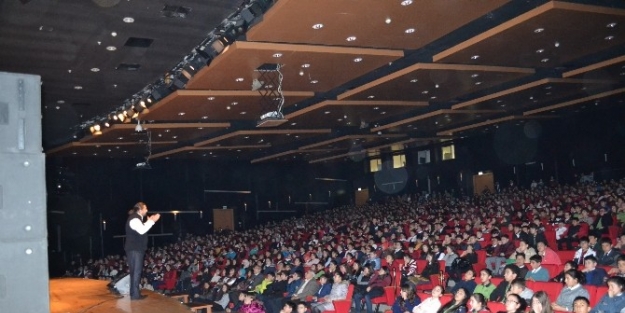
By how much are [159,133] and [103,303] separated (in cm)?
1074

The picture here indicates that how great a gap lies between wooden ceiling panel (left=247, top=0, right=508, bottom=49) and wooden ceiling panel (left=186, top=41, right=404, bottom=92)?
0.89ft

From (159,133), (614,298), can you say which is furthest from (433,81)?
(159,133)

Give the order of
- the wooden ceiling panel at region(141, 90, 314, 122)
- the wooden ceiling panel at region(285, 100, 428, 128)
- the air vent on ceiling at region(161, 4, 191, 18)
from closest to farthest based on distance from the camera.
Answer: the air vent on ceiling at region(161, 4, 191, 18) → the wooden ceiling panel at region(141, 90, 314, 122) → the wooden ceiling panel at region(285, 100, 428, 128)

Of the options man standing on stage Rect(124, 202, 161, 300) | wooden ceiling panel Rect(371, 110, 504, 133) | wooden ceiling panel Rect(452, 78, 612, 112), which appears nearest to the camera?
man standing on stage Rect(124, 202, 161, 300)

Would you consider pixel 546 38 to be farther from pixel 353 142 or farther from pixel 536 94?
pixel 353 142

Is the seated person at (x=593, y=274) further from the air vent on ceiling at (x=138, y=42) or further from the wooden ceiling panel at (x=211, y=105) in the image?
the air vent on ceiling at (x=138, y=42)

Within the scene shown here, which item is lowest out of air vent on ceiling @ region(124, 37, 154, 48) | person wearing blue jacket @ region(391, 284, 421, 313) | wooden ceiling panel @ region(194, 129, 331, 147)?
person wearing blue jacket @ region(391, 284, 421, 313)

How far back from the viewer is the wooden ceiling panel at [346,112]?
1431cm

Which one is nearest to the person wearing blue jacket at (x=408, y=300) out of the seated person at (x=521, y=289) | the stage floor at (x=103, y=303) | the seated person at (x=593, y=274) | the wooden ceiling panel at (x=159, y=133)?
the seated person at (x=521, y=289)

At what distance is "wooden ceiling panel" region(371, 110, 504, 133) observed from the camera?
16875 mm

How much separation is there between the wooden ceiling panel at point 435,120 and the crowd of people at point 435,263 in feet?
10.0

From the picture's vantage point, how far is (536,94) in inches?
582

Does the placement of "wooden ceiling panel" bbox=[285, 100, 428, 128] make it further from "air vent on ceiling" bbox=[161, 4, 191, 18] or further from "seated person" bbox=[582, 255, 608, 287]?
"seated person" bbox=[582, 255, 608, 287]

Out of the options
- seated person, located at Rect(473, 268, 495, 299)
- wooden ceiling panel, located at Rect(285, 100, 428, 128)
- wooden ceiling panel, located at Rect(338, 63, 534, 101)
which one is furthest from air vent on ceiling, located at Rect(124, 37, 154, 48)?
seated person, located at Rect(473, 268, 495, 299)
